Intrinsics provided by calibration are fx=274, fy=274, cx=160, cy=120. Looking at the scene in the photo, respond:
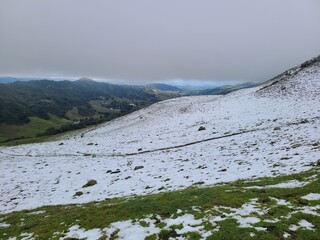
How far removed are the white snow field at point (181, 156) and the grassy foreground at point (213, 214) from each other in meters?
3.96

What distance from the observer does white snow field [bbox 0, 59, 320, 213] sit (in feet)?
79.8

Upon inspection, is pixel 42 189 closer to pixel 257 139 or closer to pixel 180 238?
pixel 180 238

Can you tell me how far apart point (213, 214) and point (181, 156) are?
19.6 meters

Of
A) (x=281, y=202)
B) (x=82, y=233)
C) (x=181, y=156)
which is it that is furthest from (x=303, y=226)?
(x=181, y=156)

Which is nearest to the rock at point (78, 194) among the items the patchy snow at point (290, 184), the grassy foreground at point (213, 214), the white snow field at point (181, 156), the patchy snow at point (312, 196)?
the white snow field at point (181, 156)

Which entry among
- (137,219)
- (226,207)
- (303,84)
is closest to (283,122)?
(303,84)

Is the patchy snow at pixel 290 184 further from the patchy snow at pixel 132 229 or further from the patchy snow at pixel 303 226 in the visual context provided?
the patchy snow at pixel 132 229

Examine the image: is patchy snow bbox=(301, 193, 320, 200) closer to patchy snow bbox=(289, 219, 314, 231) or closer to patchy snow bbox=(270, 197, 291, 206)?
patchy snow bbox=(270, 197, 291, 206)

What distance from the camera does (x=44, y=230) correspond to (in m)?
16.2

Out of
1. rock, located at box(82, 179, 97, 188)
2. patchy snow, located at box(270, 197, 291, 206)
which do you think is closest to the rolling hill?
patchy snow, located at box(270, 197, 291, 206)

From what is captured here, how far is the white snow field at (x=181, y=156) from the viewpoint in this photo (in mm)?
24328

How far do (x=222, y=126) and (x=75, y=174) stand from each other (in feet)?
87.0

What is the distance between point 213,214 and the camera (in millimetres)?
14617

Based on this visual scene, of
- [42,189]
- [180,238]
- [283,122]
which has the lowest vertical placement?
[42,189]
